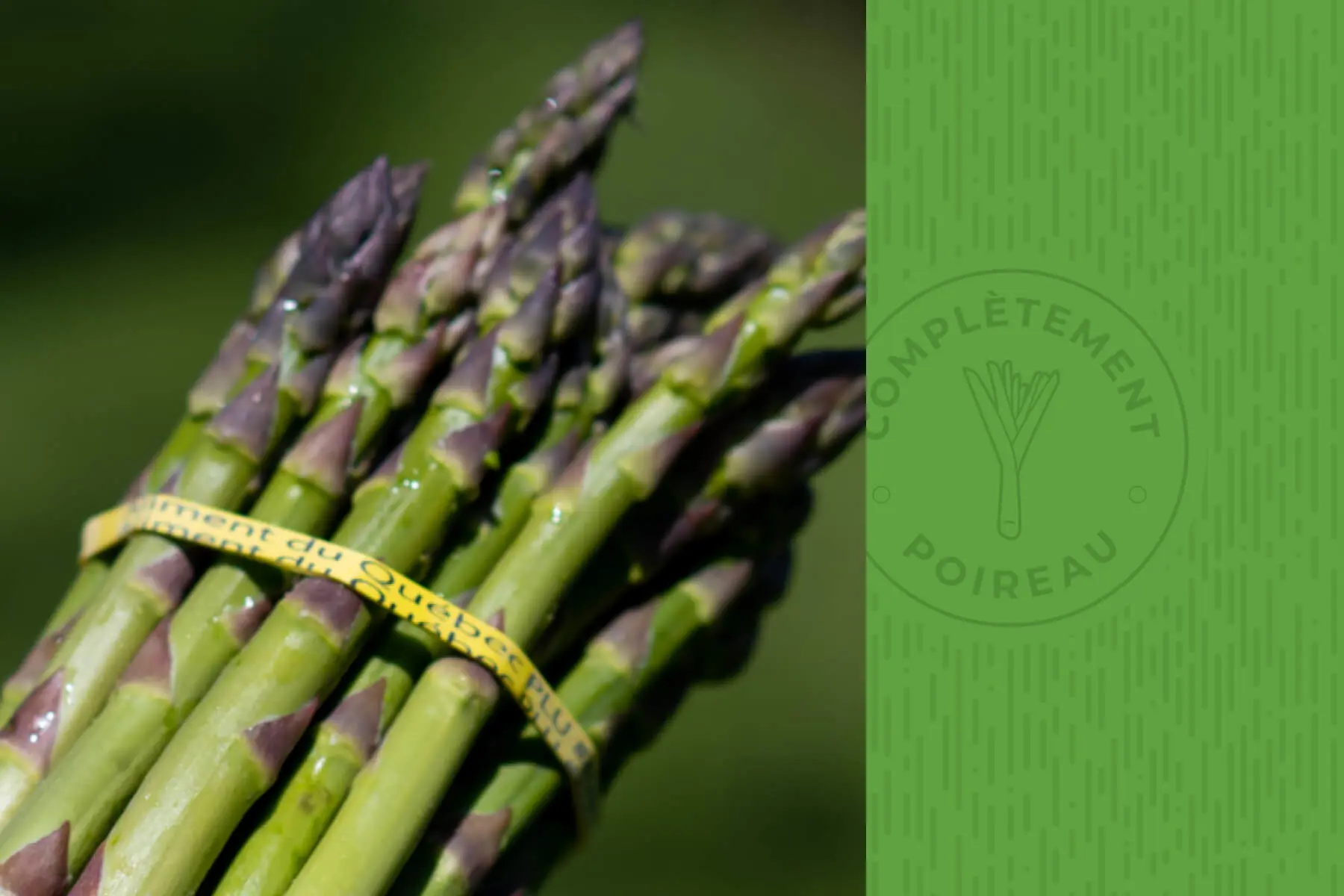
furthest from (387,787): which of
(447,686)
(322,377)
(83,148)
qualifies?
(83,148)

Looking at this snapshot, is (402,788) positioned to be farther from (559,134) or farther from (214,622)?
(559,134)

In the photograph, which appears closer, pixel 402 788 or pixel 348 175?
pixel 402 788

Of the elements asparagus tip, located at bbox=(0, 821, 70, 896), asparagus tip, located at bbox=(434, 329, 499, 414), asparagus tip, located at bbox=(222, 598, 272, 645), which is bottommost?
asparagus tip, located at bbox=(0, 821, 70, 896)

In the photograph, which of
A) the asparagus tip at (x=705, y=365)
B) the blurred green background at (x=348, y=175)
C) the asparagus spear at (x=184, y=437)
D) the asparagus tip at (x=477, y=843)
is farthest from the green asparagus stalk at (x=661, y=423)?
the blurred green background at (x=348, y=175)

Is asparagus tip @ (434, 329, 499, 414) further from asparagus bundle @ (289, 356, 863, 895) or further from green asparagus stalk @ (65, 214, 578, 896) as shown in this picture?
asparagus bundle @ (289, 356, 863, 895)

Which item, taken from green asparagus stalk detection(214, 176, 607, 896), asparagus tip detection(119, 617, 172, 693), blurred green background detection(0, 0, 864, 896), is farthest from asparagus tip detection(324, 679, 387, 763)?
blurred green background detection(0, 0, 864, 896)
